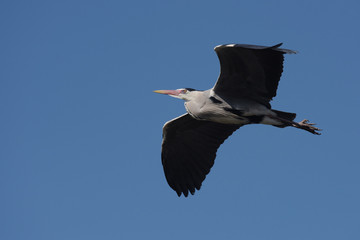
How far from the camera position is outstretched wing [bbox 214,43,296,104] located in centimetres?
992

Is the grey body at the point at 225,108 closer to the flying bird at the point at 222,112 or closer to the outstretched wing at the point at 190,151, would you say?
the flying bird at the point at 222,112

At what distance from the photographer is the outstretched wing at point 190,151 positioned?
12.5 m

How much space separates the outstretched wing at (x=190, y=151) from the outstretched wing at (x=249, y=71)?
5.49 feet

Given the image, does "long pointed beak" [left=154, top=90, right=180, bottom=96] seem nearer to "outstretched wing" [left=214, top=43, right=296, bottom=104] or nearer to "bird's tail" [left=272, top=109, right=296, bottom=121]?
"outstretched wing" [left=214, top=43, right=296, bottom=104]

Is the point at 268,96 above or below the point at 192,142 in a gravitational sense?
above

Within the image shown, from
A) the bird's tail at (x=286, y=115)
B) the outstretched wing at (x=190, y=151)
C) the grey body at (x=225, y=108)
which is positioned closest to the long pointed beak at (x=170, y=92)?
the grey body at (x=225, y=108)

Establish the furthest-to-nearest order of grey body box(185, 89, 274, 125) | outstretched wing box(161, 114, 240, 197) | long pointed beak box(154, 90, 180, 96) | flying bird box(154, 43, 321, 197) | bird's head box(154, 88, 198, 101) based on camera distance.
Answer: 1. outstretched wing box(161, 114, 240, 197)
2. long pointed beak box(154, 90, 180, 96)
3. bird's head box(154, 88, 198, 101)
4. grey body box(185, 89, 274, 125)
5. flying bird box(154, 43, 321, 197)

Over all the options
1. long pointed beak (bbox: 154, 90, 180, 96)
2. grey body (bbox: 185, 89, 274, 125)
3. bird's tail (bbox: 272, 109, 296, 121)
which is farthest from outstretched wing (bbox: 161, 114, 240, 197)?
bird's tail (bbox: 272, 109, 296, 121)

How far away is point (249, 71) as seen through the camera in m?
10.5

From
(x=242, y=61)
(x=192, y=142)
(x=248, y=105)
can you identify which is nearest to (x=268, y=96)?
(x=248, y=105)

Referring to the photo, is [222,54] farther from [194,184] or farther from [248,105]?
[194,184]

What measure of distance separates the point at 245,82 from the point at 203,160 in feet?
8.58

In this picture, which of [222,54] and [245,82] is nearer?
[222,54]

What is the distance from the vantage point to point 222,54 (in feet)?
32.7
